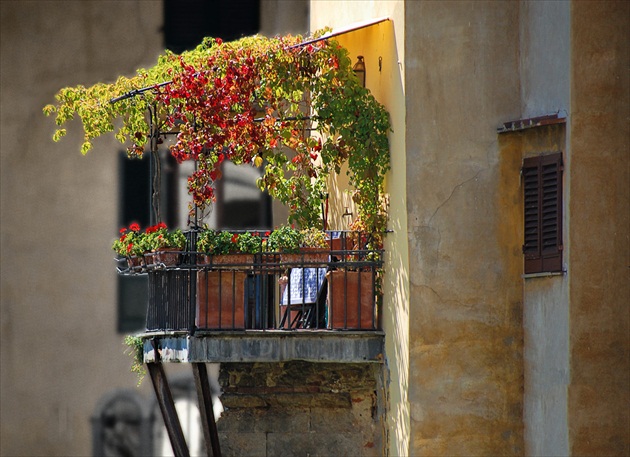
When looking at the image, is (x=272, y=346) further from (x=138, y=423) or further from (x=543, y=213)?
(x=138, y=423)

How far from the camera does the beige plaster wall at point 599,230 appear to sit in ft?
39.4

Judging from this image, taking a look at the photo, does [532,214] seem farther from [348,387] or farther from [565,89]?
[348,387]

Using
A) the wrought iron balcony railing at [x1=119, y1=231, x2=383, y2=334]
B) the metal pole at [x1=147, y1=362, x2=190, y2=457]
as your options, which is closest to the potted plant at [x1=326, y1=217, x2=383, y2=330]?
the wrought iron balcony railing at [x1=119, y1=231, x2=383, y2=334]

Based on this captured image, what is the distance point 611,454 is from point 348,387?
10.0 ft

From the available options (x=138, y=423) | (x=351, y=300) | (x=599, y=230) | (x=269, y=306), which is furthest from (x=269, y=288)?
(x=138, y=423)

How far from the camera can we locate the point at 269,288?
1413 cm

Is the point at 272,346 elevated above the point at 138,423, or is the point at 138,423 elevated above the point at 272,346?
the point at 272,346

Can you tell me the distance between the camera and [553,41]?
12.5 meters

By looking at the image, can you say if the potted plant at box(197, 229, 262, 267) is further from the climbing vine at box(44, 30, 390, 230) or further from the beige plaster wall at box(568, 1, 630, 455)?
the beige plaster wall at box(568, 1, 630, 455)

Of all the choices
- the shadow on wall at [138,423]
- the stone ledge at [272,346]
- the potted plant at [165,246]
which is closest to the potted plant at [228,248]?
the potted plant at [165,246]

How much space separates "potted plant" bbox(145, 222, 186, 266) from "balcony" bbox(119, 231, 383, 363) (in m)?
0.01

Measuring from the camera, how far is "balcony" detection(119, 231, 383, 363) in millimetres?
13797

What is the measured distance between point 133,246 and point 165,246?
50cm

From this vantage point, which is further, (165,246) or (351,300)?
(165,246)
